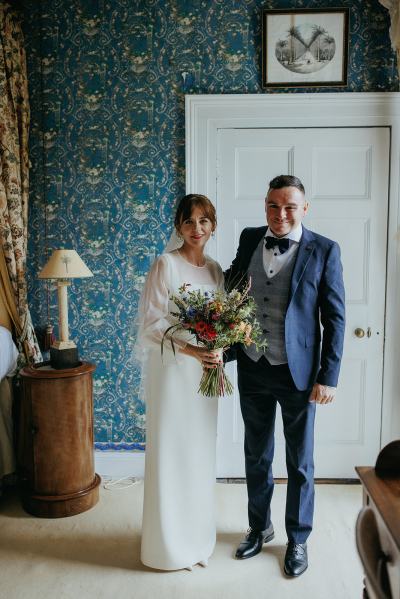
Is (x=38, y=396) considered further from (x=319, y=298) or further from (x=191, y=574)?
(x=319, y=298)

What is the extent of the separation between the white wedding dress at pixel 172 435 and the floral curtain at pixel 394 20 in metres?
1.77

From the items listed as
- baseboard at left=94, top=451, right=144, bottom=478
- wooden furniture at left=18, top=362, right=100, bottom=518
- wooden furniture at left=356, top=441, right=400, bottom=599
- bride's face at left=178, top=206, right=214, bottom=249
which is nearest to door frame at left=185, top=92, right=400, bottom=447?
bride's face at left=178, top=206, right=214, bottom=249

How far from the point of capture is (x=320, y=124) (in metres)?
3.12

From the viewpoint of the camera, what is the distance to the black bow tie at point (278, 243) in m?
2.30

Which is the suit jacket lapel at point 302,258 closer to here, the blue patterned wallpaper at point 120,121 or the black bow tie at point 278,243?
the black bow tie at point 278,243

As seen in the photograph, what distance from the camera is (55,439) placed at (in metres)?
2.83

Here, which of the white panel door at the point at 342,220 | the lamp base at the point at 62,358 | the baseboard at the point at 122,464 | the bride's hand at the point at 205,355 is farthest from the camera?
the baseboard at the point at 122,464

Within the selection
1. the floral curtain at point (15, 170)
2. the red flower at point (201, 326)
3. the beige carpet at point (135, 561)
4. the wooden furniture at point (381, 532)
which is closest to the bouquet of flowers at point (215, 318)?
the red flower at point (201, 326)

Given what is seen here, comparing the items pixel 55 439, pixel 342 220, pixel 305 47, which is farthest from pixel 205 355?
pixel 305 47

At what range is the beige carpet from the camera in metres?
2.23

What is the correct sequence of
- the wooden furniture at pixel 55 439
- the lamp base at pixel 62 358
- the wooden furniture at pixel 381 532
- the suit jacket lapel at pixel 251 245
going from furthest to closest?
the lamp base at pixel 62 358 < the wooden furniture at pixel 55 439 < the suit jacket lapel at pixel 251 245 < the wooden furniture at pixel 381 532

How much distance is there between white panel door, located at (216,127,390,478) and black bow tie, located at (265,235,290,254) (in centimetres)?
91

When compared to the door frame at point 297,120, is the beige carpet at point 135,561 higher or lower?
lower

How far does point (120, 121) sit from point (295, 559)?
2610 millimetres
